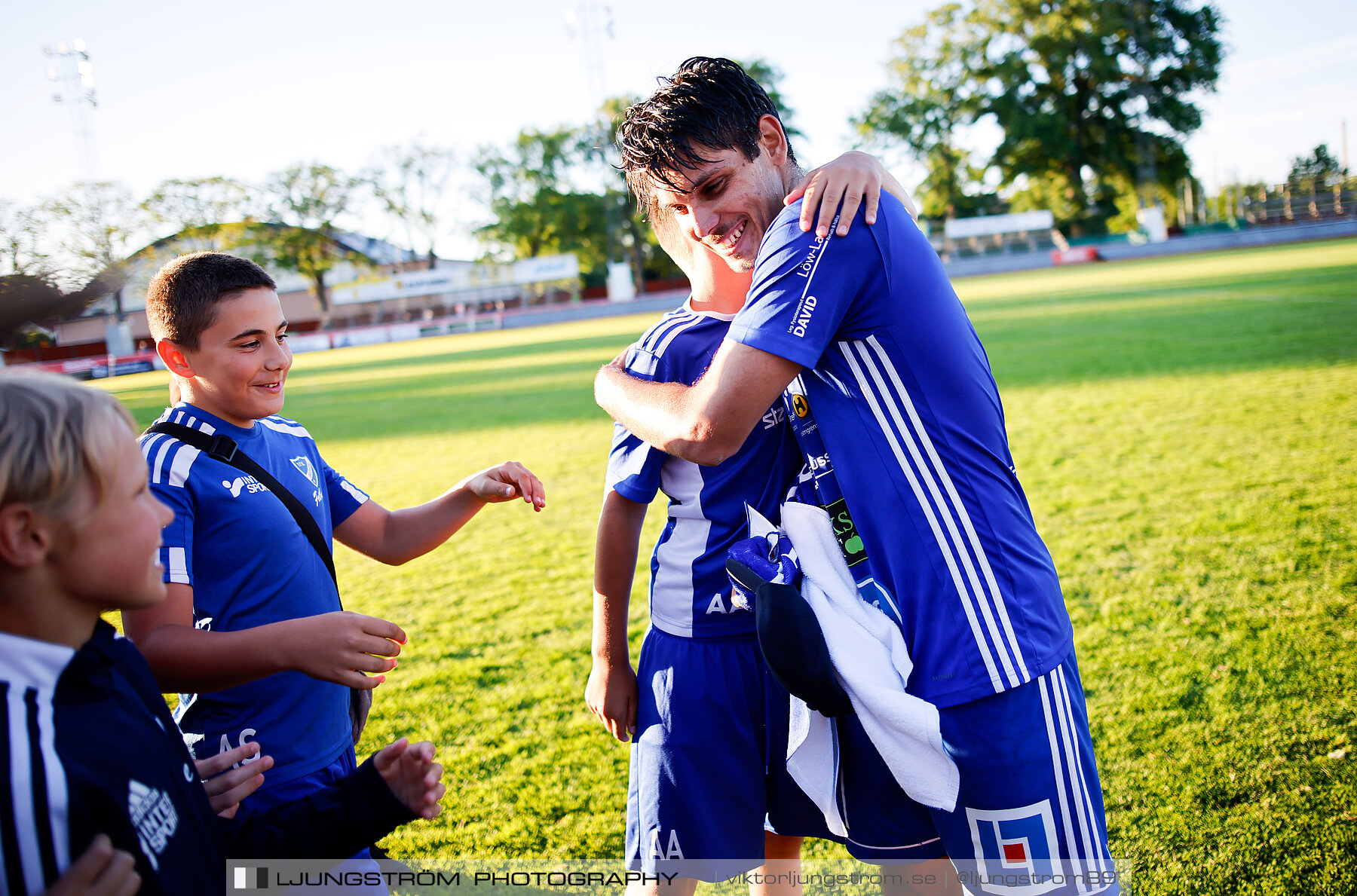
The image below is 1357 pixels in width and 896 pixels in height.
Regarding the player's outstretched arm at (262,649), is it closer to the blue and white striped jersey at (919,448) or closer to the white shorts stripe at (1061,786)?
the blue and white striped jersey at (919,448)

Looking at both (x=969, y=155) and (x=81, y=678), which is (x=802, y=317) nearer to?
(x=81, y=678)

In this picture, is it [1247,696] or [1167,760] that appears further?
[1247,696]

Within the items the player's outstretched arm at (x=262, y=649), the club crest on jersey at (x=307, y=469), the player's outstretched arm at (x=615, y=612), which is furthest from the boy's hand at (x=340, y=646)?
the club crest on jersey at (x=307, y=469)

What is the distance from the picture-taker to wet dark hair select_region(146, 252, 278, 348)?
6.69 ft

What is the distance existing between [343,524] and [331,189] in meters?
73.1

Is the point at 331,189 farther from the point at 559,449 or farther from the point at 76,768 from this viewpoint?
the point at 76,768

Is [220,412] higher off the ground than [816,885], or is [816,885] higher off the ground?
[220,412]

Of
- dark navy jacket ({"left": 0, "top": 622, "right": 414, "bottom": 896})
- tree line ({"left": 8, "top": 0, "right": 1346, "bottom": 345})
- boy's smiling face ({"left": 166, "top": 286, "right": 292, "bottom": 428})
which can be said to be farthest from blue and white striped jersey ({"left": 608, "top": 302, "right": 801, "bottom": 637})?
tree line ({"left": 8, "top": 0, "right": 1346, "bottom": 345})

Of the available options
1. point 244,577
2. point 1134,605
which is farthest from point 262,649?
point 1134,605

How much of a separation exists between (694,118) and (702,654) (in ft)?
3.88

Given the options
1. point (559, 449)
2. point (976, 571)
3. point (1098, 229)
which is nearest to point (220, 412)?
point (976, 571)

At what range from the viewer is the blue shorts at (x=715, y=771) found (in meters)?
1.89

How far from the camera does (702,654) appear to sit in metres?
1.95

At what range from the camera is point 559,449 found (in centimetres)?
1026
